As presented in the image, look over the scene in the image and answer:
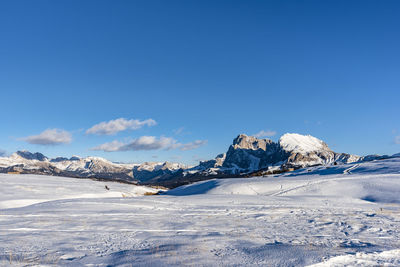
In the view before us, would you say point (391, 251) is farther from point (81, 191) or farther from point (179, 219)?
point (81, 191)

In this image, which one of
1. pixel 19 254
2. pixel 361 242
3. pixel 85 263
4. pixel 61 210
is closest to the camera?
pixel 85 263

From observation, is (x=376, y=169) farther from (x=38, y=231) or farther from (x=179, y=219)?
(x=38, y=231)

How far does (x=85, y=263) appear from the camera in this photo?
23.3 feet

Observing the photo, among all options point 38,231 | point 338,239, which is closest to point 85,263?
point 38,231

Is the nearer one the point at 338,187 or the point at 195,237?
the point at 195,237

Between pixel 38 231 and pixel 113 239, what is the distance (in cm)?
366

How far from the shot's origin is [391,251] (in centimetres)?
780

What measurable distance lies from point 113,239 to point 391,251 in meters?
8.91

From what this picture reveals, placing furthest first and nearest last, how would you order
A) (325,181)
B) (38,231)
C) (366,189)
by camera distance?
1. (325,181)
2. (366,189)
3. (38,231)

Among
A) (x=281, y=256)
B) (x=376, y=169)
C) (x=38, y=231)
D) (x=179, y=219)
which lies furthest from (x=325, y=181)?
(x=38, y=231)

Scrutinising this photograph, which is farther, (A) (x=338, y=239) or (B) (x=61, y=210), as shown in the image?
(B) (x=61, y=210)

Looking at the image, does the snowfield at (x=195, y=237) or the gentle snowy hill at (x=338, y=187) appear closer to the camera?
the snowfield at (x=195, y=237)

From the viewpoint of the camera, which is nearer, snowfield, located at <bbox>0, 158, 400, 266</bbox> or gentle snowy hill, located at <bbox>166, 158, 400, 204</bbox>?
snowfield, located at <bbox>0, 158, 400, 266</bbox>

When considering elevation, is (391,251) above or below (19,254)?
below
